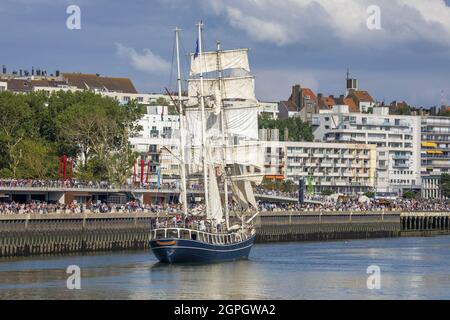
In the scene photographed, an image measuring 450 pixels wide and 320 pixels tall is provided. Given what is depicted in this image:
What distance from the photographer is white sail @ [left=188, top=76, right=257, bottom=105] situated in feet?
433

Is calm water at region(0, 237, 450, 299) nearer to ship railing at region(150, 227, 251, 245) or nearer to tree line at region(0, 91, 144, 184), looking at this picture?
ship railing at region(150, 227, 251, 245)

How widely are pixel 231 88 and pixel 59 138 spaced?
46859 millimetres

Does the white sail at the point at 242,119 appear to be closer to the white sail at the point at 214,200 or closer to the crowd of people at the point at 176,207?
the crowd of people at the point at 176,207

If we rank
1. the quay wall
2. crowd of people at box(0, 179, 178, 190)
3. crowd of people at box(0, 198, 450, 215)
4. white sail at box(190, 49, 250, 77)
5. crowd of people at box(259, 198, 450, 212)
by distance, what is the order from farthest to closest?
crowd of people at box(259, 198, 450, 212), crowd of people at box(0, 179, 178, 190), white sail at box(190, 49, 250, 77), crowd of people at box(0, 198, 450, 215), the quay wall

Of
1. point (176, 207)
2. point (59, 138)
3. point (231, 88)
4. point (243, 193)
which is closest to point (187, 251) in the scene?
point (243, 193)

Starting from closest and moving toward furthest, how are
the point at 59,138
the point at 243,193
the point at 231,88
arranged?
the point at 243,193 → the point at 231,88 → the point at 59,138

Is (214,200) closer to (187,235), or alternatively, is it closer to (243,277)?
(187,235)

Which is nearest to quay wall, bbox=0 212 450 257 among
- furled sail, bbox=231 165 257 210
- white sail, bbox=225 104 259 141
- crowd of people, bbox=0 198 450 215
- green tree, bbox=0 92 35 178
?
crowd of people, bbox=0 198 450 215

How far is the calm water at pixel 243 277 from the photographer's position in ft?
282

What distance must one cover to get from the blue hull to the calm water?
3.95 ft

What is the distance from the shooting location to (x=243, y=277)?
97.9 m

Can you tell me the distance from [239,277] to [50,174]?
71.9 meters

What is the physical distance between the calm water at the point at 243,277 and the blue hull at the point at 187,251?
120 centimetres
